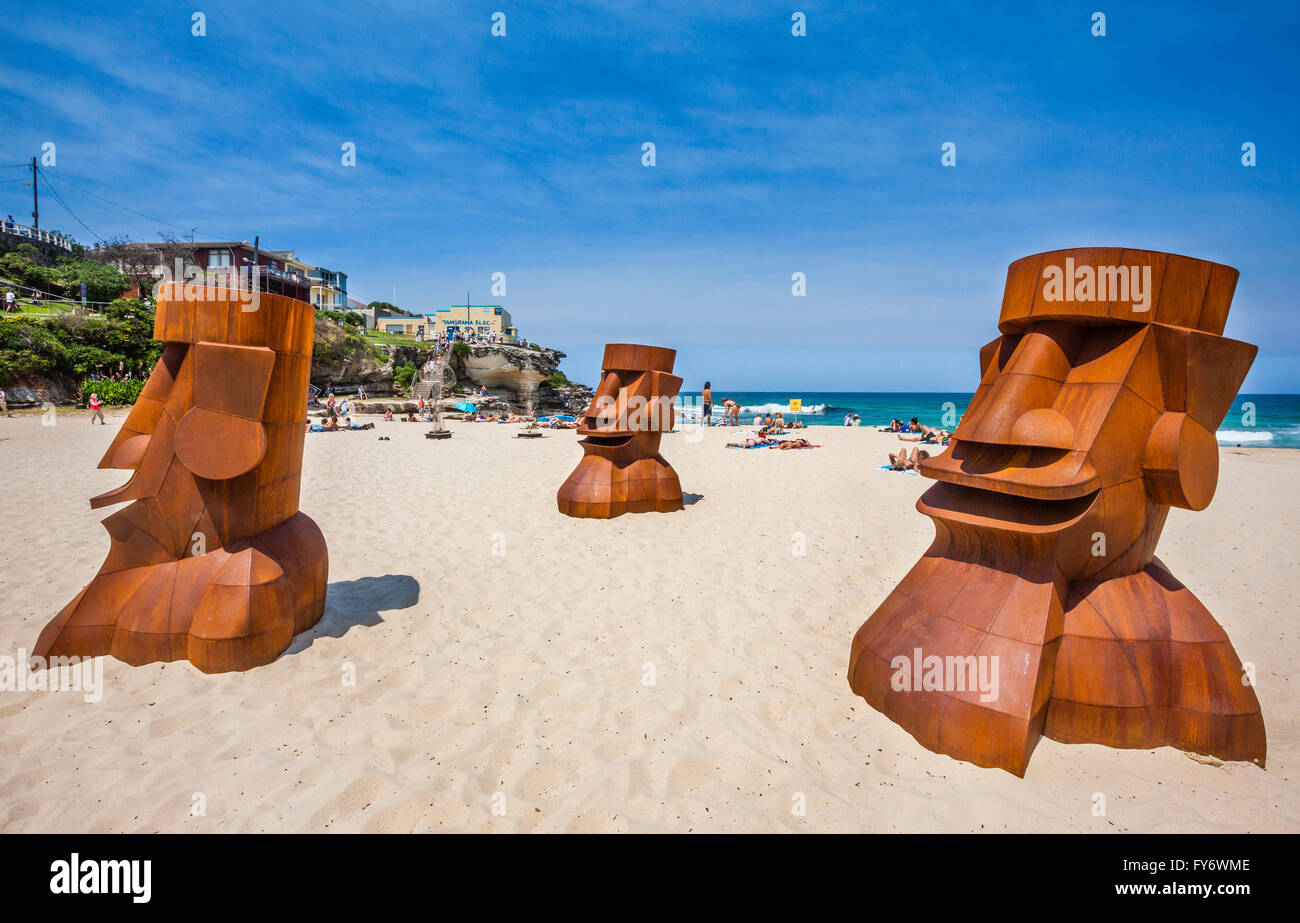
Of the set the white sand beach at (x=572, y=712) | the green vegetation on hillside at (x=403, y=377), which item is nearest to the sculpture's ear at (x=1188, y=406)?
the white sand beach at (x=572, y=712)

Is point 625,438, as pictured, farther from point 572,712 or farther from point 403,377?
point 403,377

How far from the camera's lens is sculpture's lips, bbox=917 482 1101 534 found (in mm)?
3033

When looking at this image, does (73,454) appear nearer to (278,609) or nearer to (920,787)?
(278,609)

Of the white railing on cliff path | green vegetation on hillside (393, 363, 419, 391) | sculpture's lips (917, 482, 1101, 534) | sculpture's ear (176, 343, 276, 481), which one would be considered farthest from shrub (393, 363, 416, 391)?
sculpture's lips (917, 482, 1101, 534)

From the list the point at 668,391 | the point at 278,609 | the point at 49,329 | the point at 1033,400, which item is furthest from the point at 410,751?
the point at 49,329

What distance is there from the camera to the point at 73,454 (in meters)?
12.5

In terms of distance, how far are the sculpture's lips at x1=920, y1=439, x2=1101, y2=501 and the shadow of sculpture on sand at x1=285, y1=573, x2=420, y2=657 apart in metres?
4.35

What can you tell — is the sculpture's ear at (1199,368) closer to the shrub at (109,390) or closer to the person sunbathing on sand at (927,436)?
the person sunbathing on sand at (927,436)

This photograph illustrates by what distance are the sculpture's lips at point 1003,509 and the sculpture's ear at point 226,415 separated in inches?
164

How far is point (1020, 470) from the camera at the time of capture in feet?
10.2

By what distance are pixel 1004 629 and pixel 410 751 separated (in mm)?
3236

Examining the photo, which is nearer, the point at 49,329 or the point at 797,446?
the point at 797,446

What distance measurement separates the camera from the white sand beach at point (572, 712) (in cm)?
271

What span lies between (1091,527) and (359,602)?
5.37m
